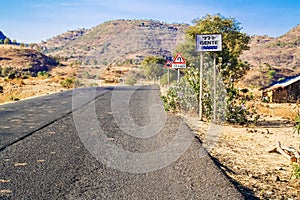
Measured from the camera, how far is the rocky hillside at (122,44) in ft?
409

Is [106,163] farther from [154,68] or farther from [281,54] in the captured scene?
[281,54]

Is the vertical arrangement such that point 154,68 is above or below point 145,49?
below

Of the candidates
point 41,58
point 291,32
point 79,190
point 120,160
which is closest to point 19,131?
point 120,160

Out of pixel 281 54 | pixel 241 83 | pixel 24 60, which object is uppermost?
pixel 281 54

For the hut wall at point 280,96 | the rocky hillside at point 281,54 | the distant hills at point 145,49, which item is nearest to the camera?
the hut wall at point 280,96

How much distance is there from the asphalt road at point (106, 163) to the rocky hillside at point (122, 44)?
99.2m

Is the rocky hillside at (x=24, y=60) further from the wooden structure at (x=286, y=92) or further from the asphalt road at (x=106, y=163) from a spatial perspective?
the asphalt road at (x=106, y=163)

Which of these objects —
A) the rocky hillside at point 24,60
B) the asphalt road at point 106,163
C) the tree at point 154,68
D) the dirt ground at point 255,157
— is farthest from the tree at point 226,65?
the rocky hillside at point 24,60

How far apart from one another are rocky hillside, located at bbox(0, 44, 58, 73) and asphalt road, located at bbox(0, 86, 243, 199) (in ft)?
243

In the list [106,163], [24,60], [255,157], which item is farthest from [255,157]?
[24,60]

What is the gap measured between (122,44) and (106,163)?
133832 mm

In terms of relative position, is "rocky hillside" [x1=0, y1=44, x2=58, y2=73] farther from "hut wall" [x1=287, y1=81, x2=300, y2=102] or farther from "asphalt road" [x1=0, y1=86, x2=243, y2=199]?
"asphalt road" [x1=0, y1=86, x2=243, y2=199]

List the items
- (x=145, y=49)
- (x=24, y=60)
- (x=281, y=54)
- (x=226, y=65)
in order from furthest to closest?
(x=145, y=49) → (x=281, y=54) → (x=24, y=60) → (x=226, y=65)

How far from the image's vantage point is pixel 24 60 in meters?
90.1
